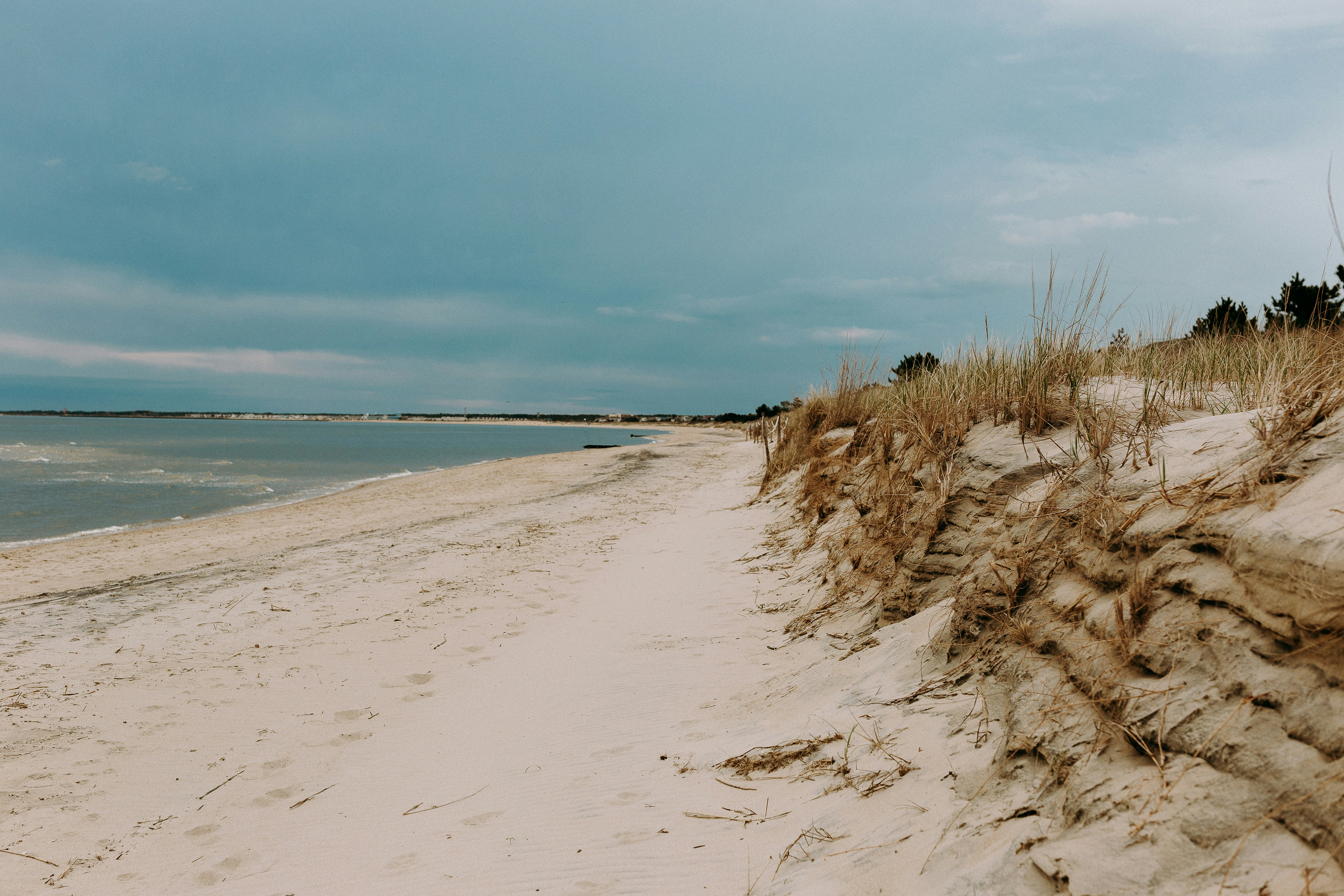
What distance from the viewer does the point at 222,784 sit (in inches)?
149

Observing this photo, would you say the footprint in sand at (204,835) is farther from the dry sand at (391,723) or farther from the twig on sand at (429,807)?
the twig on sand at (429,807)

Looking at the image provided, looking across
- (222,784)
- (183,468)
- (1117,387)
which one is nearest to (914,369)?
(1117,387)

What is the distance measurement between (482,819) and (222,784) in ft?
6.06

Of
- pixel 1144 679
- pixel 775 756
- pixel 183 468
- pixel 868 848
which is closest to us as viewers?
pixel 1144 679

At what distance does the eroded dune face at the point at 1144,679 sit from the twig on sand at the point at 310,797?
2.90 meters

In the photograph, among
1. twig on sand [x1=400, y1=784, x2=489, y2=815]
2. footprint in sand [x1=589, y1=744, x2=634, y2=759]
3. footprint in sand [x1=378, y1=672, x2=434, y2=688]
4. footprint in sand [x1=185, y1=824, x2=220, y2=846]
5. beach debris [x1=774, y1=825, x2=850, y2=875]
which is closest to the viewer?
beach debris [x1=774, y1=825, x2=850, y2=875]

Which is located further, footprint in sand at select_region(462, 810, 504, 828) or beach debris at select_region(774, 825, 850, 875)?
footprint in sand at select_region(462, 810, 504, 828)

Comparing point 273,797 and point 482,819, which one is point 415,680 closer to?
point 273,797

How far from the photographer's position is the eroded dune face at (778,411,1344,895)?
1.71 meters

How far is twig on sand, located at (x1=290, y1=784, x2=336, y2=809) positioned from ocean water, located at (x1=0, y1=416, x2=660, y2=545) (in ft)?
44.6

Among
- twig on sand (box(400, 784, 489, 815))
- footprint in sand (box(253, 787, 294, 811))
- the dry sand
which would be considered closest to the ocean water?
the dry sand

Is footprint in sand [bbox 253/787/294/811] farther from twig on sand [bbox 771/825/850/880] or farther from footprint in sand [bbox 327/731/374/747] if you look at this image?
twig on sand [bbox 771/825/850/880]

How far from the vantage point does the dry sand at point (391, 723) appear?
2.99m

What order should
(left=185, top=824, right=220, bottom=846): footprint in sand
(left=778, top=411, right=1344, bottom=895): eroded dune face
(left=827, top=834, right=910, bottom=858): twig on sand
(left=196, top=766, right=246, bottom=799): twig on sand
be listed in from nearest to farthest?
(left=778, top=411, right=1344, bottom=895): eroded dune face
(left=827, top=834, right=910, bottom=858): twig on sand
(left=185, top=824, right=220, bottom=846): footprint in sand
(left=196, top=766, right=246, bottom=799): twig on sand
